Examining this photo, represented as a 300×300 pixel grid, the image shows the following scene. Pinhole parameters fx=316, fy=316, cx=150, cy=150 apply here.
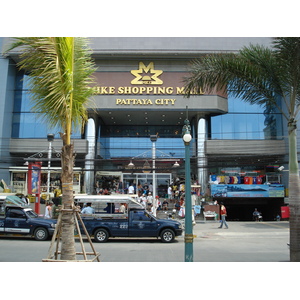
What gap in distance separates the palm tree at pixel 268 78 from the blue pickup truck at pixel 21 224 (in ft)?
38.1

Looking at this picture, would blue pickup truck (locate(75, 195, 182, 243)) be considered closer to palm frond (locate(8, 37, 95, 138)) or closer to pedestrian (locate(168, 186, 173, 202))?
palm frond (locate(8, 37, 95, 138))

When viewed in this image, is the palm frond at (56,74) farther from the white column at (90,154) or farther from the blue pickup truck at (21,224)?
the white column at (90,154)

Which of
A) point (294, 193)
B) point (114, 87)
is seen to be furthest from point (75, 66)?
point (114, 87)

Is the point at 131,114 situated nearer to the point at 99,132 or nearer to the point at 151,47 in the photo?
the point at 99,132

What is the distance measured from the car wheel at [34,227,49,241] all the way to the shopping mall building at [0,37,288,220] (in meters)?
15.0

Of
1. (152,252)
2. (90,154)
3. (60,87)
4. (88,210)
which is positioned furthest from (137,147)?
(60,87)

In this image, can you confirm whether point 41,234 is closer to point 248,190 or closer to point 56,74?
point 56,74

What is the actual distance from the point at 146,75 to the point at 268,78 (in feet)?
80.9

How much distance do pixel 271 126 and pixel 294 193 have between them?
91.8 feet

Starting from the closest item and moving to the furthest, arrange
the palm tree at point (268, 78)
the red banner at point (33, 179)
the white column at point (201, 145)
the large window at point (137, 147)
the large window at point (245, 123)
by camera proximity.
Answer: the palm tree at point (268, 78), the red banner at point (33, 179), the white column at point (201, 145), the large window at point (245, 123), the large window at point (137, 147)

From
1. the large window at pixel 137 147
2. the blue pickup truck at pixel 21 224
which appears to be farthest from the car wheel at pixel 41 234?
the large window at pixel 137 147

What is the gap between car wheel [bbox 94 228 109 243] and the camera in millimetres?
16875

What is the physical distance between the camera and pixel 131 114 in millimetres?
34406

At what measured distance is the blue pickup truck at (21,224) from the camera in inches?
681
